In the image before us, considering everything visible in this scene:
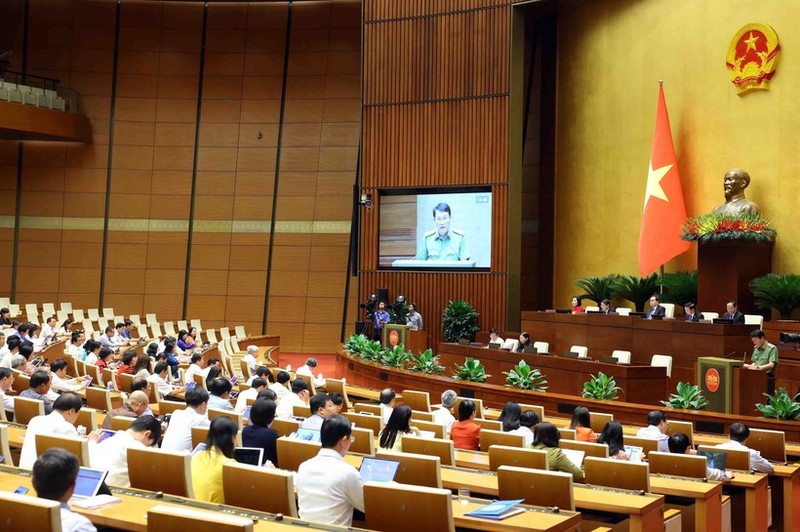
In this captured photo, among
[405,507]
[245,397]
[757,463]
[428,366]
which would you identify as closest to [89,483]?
[405,507]

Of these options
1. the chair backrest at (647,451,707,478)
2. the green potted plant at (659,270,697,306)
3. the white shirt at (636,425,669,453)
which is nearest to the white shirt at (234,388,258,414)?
the white shirt at (636,425,669,453)

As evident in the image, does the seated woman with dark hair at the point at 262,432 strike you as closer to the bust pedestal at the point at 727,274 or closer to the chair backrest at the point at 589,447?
the chair backrest at the point at 589,447

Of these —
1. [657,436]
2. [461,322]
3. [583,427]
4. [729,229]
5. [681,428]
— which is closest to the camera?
[583,427]

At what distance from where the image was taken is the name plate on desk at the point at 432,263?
15.6m

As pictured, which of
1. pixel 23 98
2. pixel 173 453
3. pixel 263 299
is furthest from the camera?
pixel 263 299

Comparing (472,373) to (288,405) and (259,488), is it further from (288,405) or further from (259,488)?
(259,488)

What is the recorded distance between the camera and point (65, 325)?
1628cm

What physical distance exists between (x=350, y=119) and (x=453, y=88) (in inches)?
173

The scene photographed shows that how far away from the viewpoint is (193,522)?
9.89ft

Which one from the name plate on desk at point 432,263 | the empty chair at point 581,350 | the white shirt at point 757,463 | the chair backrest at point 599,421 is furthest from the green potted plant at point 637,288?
the white shirt at point 757,463

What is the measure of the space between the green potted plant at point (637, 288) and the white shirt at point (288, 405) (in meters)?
7.75

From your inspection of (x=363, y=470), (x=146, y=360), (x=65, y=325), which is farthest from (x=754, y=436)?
(x=65, y=325)

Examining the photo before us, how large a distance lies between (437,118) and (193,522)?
44.9 ft

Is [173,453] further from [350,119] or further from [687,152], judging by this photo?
[350,119]
